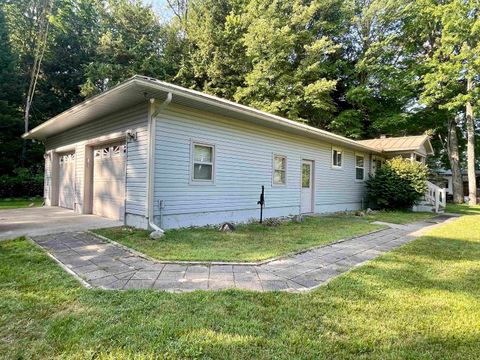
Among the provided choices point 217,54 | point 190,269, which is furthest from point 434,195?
point 217,54

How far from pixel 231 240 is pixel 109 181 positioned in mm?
4347

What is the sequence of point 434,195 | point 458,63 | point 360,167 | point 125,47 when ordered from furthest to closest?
point 125,47
point 458,63
point 360,167
point 434,195

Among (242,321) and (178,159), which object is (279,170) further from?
(242,321)

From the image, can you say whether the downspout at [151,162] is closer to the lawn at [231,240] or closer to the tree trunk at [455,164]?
the lawn at [231,240]

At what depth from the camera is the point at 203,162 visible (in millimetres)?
7426

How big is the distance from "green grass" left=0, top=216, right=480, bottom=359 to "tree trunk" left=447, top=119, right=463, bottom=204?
2173 cm

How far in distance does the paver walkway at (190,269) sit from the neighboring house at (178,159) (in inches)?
71.1

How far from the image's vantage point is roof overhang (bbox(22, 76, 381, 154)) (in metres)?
5.76

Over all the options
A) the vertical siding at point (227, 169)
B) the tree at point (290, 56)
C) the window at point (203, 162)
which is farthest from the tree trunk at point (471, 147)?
the window at point (203, 162)

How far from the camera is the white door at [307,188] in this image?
11.0 meters

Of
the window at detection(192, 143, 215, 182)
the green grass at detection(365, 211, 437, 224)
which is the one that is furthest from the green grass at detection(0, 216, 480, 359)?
the green grass at detection(365, 211, 437, 224)

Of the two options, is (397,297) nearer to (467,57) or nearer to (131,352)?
(131,352)

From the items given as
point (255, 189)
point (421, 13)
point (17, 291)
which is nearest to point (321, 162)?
point (255, 189)

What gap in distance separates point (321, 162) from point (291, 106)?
8.48m
